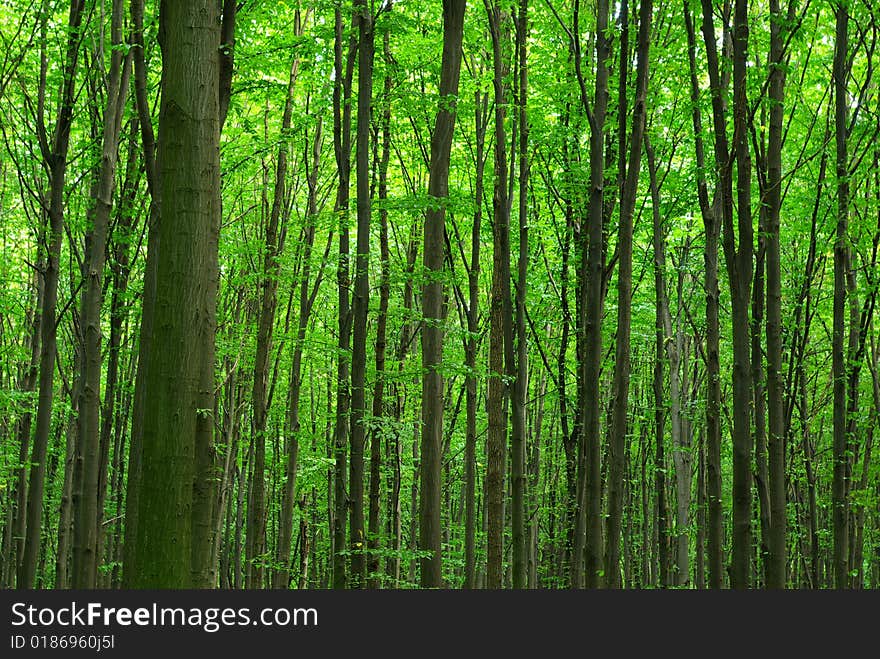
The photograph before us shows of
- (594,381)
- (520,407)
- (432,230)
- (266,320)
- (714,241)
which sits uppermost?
(432,230)

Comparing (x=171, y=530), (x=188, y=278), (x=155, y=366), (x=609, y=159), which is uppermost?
(x=609, y=159)

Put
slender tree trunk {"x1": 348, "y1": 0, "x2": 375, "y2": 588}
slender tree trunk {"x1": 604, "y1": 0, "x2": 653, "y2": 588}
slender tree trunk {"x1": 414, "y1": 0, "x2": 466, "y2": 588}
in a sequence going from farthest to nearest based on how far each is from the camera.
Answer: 1. slender tree trunk {"x1": 414, "y1": 0, "x2": 466, "y2": 588}
2. slender tree trunk {"x1": 348, "y1": 0, "x2": 375, "y2": 588}
3. slender tree trunk {"x1": 604, "y1": 0, "x2": 653, "y2": 588}

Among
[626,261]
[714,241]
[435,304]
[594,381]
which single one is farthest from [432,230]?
[714,241]

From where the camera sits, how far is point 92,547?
9.08 m

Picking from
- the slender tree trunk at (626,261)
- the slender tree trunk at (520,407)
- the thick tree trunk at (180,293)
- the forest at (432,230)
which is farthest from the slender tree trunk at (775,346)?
the thick tree trunk at (180,293)

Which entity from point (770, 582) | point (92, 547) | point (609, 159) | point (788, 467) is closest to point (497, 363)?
point (609, 159)

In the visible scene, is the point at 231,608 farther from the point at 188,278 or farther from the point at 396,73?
the point at 396,73

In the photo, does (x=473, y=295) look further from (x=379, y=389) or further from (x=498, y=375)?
(x=498, y=375)

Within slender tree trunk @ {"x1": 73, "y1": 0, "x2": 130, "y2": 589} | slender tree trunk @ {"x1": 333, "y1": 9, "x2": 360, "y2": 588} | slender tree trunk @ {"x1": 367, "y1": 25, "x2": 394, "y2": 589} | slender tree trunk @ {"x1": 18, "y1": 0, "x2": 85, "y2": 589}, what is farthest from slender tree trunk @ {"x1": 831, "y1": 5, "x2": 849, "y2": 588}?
slender tree trunk @ {"x1": 18, "y1": 0, "x2": 85, "y2": 589}

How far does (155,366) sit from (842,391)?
8286 mm

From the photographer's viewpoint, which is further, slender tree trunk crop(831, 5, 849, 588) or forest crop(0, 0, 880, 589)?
slender tree trunk crop(831, 5, 849, 588)

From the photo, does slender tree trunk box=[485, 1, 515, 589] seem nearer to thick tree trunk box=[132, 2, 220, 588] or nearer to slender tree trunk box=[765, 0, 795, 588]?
slender tree trunk box=[765, 0, 795, 588]

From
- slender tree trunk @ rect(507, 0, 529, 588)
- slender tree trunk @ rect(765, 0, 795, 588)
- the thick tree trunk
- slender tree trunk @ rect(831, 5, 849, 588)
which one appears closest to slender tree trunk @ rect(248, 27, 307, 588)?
slender tree trunk @ rect(507, 0, 529, 588)

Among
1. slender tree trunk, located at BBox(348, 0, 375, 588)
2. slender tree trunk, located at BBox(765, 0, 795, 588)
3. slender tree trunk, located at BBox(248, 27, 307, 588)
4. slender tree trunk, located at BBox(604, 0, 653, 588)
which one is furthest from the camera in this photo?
slender tree trunk, located at BBox(248, 27, 307, 588)
